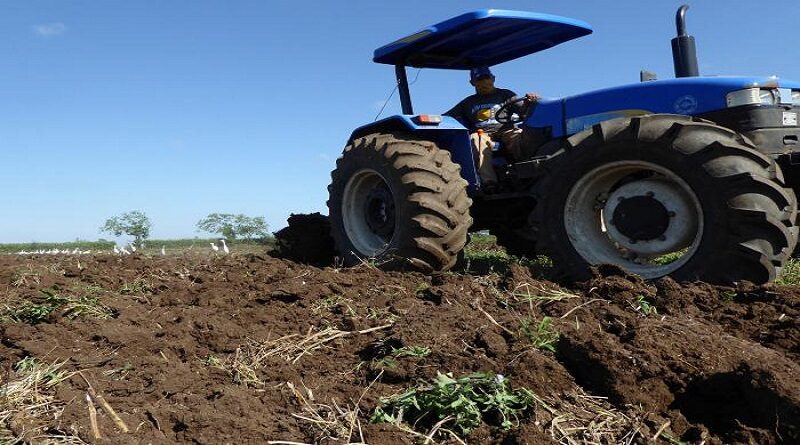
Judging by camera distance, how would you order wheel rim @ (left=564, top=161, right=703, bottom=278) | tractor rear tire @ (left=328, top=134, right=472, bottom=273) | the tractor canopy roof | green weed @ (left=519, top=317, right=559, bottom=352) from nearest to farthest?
green weed @ (left=519, top=317, right=559, bottom=352) < wheel rim @ (left=564, top=161, right=703, bottom=278) < tractor rear tire @ (left=328, top=134, right=472, bottom=273) < the tractor canopy roof

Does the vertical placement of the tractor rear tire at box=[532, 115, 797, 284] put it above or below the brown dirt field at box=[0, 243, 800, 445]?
above

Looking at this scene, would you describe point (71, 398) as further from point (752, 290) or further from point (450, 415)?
point (752, 290)

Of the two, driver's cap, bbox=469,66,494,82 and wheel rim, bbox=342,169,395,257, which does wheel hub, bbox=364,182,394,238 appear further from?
driver's cap, bbox=469,66,494,82

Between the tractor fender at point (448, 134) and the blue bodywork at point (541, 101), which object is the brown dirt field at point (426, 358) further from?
the tractor fender at point (448, 134)

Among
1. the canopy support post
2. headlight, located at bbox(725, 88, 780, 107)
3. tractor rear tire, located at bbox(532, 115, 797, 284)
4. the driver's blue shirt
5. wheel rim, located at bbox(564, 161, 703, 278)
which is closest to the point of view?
tractor rear tire, located at bbox(532, 115, 797, 284)

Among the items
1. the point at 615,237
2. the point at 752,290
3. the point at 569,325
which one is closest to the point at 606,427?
the point at 569,325

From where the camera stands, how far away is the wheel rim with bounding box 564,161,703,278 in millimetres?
4074

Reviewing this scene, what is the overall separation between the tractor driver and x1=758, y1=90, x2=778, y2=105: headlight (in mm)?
1882

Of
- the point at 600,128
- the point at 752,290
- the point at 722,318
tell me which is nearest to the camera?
the point at 722,318

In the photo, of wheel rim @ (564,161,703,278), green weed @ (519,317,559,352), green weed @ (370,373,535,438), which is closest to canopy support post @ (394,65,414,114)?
wheel rim @ (564,161,703,278)

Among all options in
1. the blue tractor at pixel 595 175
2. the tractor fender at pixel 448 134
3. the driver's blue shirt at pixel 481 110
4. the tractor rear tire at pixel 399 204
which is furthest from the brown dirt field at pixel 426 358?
the driver's blue shirt at pixel 481 110

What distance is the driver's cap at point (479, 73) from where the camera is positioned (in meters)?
6.56

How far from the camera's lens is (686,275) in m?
3.89

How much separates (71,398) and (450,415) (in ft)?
4.77
